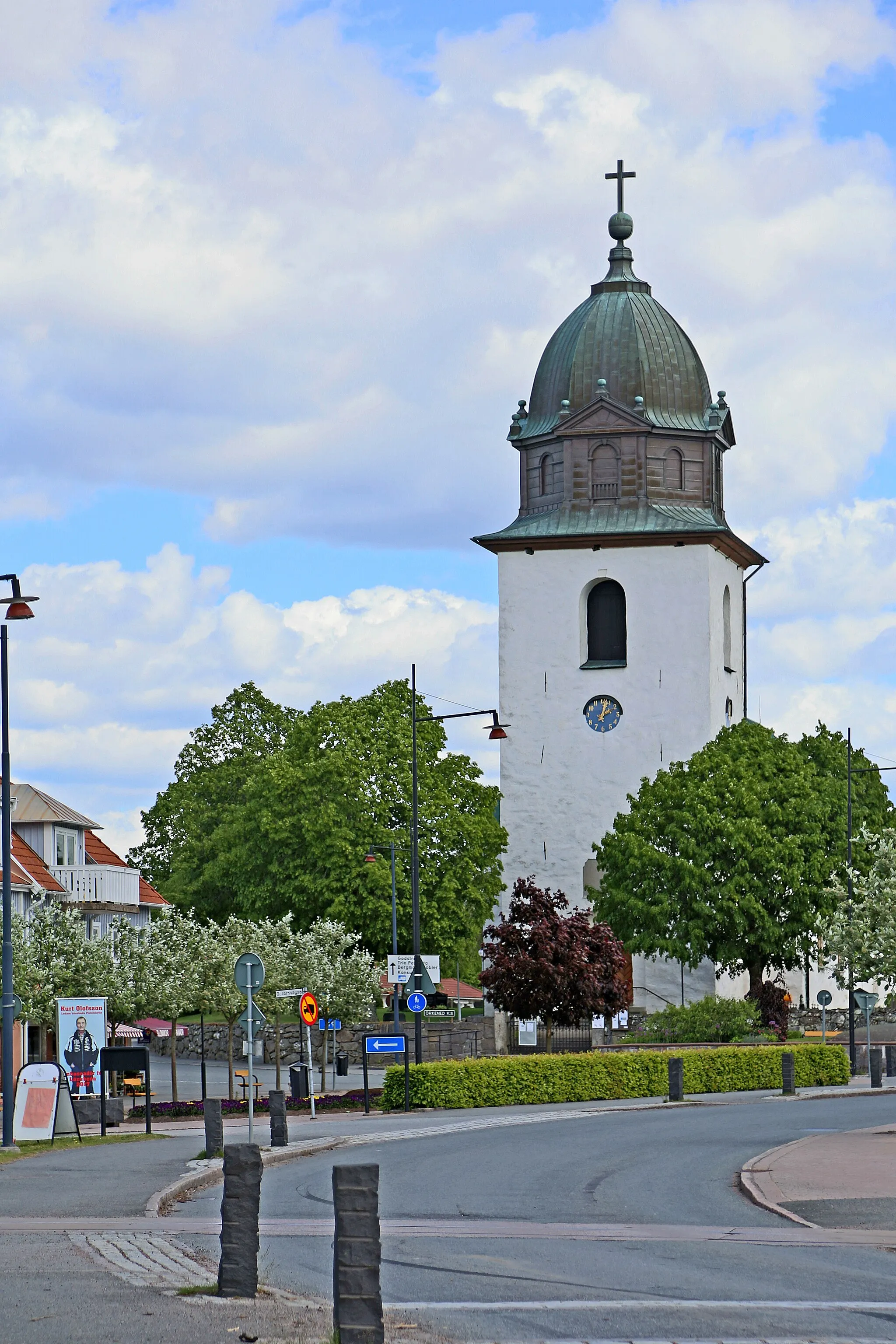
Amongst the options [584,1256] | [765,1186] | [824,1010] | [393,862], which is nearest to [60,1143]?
[765,1186]

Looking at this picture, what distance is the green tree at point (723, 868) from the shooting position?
6231 cm

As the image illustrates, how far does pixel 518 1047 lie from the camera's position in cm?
6300

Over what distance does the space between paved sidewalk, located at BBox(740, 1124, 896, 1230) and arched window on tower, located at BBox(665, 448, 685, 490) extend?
45.2m

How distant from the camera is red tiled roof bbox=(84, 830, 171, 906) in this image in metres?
64.1

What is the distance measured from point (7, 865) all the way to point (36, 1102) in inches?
146

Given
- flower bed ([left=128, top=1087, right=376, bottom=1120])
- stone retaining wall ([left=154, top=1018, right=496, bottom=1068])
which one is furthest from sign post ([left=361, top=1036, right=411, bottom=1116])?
stone retaining wall ([left=154, top=1018, right=496, bottom=1068])

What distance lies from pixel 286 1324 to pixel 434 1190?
419 inches

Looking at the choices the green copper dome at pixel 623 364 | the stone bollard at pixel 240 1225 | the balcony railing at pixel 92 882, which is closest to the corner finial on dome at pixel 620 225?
the green copper dome at pixel 623 364

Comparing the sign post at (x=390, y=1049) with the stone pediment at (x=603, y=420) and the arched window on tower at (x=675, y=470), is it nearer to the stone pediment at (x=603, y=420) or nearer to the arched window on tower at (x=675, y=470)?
the stone pediment at (x=603, y=420)

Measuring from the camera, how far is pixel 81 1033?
34.6m

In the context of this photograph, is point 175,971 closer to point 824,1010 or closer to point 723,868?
point 723,868

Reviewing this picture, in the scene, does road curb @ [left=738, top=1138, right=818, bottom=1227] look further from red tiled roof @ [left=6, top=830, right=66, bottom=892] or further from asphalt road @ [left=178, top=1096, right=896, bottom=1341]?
red tiled roof @ [left=6, top=830, right=66, bottom=892]

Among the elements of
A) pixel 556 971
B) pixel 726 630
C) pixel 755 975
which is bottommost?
pixel 755 975

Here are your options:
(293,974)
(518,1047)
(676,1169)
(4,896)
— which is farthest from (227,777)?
→ (676,1169)
